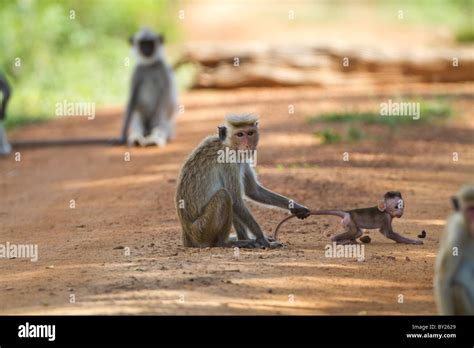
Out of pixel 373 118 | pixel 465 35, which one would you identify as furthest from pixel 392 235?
pixel 465 35

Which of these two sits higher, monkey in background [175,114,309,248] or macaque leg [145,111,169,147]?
macaque leg [145,111,169,147]

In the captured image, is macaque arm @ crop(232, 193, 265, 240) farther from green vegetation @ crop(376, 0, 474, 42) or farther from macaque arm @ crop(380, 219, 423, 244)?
green vegetation @ crop(376, 0, 474, 42)

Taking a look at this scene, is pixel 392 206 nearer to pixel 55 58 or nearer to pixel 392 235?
pixel 392 235

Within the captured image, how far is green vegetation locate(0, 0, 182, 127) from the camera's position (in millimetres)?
25234

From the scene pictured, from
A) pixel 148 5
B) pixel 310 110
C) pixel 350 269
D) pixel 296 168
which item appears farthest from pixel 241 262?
pixel 148 5

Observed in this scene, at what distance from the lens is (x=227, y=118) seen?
11148 millimetres

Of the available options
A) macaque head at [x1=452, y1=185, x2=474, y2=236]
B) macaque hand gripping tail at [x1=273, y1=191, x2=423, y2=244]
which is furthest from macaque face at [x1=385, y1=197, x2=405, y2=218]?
macaque head at [x1=452, y1=185, x2=474, y2=236]

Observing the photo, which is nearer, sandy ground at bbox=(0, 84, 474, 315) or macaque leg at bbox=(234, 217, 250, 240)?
sandy ground at bbox=(0, 84, 474, 315)

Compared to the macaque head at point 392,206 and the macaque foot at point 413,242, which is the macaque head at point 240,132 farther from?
the macaque foot at point 413,242

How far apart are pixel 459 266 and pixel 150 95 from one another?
1499 cm

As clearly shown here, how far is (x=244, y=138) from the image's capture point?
11.0m

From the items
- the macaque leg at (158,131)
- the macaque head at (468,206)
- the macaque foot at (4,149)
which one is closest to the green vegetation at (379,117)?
the macaque leg at (158,131)

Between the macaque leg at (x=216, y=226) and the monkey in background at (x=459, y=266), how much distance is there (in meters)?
3.63

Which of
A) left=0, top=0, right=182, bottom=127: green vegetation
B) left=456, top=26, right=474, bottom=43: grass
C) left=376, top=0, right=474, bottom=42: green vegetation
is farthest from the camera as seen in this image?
left=376, top=0, right=474, bottom=42: green vegetation
